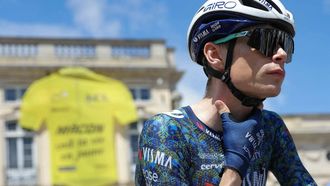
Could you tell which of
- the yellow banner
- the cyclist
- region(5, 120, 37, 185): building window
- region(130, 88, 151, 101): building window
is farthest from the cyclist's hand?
region(130, 88, 151, 101): building window

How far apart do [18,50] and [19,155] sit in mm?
4609

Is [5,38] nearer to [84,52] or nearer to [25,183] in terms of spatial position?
[84,52]

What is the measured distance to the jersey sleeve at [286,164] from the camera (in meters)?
2.65

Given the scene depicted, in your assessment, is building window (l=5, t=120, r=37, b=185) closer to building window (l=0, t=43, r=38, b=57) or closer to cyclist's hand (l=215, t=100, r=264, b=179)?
building window (l=0, t=43, r=38, b=57)

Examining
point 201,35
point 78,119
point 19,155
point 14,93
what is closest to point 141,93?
point 78,119

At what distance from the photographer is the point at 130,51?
32.0 meters

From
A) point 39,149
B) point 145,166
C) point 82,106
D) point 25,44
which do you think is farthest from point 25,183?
point 145,166

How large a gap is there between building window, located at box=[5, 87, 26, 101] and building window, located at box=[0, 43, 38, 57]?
1.53 m

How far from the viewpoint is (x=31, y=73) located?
99.6 feet

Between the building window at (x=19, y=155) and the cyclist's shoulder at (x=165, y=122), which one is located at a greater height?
the cyclist's shoulder at (x=165, y=122)

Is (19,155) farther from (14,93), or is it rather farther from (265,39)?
(265,39)

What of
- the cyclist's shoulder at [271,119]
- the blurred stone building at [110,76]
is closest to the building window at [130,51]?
the blurred stone building at [110,76]

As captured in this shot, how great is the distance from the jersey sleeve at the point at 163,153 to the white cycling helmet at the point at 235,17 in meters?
0.33

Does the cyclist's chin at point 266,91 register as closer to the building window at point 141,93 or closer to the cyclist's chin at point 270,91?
the cyclist's chin at point 270,91
